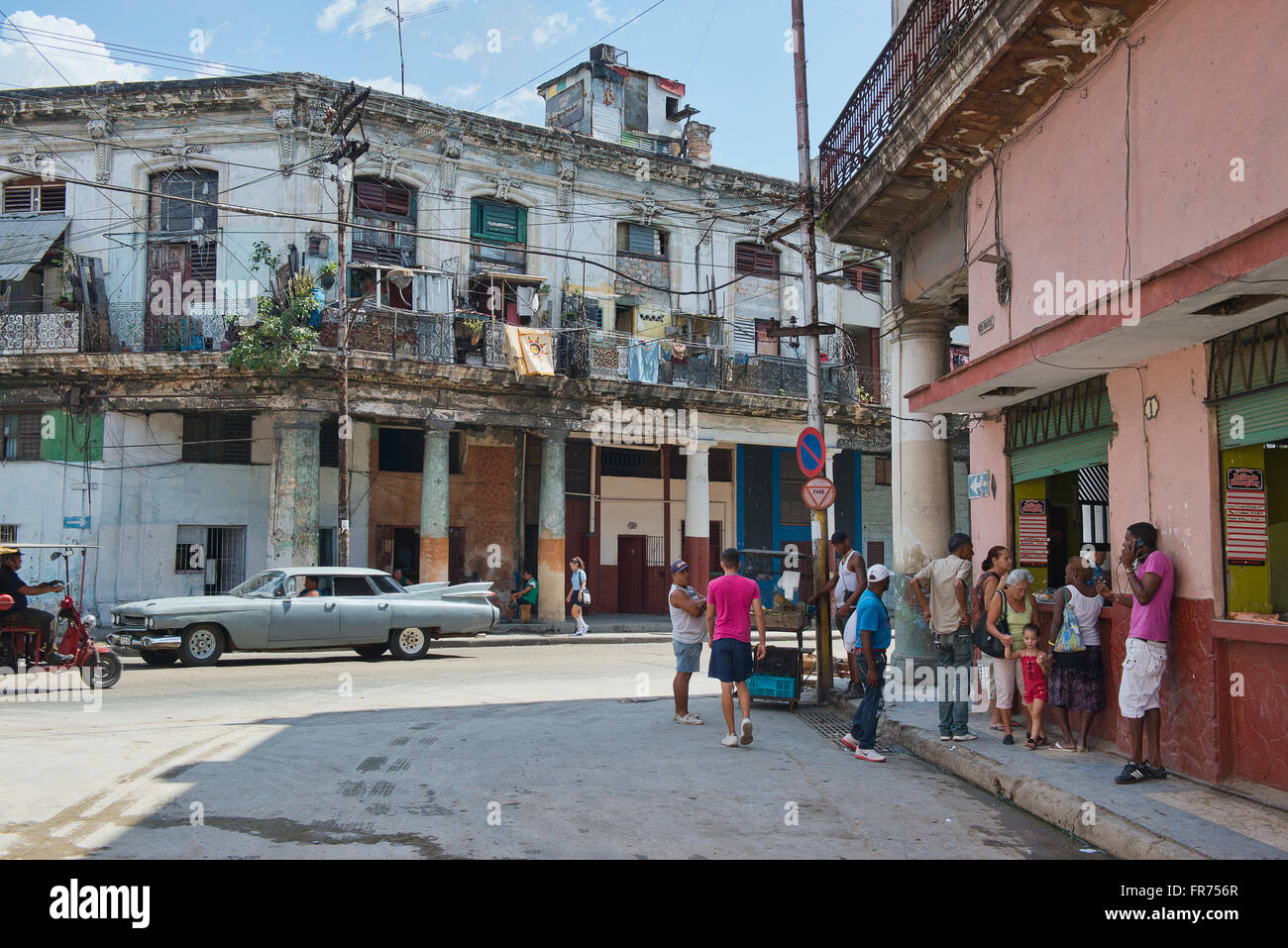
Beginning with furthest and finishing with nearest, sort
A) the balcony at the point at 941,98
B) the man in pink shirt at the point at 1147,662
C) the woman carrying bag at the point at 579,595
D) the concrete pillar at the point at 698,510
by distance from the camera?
the concrete pillar at the point at 698,510
the woman carrying bag at the point at 579,595
the balcony at the point at 941,98
the man in pink shirt at the point at 1147,662

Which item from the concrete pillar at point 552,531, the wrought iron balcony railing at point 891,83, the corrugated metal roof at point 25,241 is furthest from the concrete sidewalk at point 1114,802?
the corrugated metal roof at point 25,241

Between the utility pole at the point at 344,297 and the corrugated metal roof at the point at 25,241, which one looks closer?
the utility pole at the point at 344,297

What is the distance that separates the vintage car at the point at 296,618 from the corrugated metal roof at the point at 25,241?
33.7 ft

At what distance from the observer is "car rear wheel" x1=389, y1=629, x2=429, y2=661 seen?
17906 millimetres

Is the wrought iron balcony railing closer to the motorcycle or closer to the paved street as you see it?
the paved street

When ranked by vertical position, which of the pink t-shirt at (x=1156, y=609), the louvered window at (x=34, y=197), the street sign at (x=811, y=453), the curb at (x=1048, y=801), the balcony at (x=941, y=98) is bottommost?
the curb at (x=1048, y=801)

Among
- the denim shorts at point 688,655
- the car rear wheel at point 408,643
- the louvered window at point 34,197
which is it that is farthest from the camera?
the louvered window at point 34,197

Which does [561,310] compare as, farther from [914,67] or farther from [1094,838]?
[1094,838]

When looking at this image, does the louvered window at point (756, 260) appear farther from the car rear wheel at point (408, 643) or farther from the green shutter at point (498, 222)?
the car rear wheel at point (408, 643)

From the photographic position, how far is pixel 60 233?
2355cm

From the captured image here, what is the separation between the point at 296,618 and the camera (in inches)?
652

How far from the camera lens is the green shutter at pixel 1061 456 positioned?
30.1 feet

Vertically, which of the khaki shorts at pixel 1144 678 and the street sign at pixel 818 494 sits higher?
the street sign at pixel 818 494
